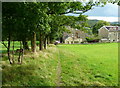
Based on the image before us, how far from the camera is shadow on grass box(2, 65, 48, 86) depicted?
28.1 ft

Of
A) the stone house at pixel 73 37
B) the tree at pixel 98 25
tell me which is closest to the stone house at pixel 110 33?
the tree at pixel 98 25

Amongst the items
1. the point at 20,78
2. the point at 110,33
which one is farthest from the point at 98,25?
the point at 20,78

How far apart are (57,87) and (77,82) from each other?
1.49m

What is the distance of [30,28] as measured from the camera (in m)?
9.54

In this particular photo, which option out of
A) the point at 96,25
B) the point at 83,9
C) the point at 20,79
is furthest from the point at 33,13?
the point at 96,25

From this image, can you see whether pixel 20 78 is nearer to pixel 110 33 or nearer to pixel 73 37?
pixel 73 37

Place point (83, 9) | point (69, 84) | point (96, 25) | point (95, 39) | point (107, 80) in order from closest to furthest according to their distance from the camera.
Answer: point (69, 84), point (107, 80), point (83, 9), point (95, 39), point (96, 25)

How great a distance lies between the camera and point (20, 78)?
30.1 feet

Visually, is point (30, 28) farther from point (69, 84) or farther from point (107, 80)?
point (107, 80)

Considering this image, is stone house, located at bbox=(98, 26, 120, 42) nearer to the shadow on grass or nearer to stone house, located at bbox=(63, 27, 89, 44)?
stone house, located at bbox=(63, 27, 89, 44)

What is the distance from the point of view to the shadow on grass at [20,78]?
8.55m

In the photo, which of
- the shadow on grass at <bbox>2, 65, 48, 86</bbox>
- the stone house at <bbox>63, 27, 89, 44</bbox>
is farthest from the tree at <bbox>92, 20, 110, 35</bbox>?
the shadow on grass at <bbox>2, 65, 48, 86</bbox>

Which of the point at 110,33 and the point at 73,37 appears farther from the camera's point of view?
the point at 110,33

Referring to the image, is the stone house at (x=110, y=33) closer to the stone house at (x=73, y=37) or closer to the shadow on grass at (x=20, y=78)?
the stone house at (x=73, y=37)
